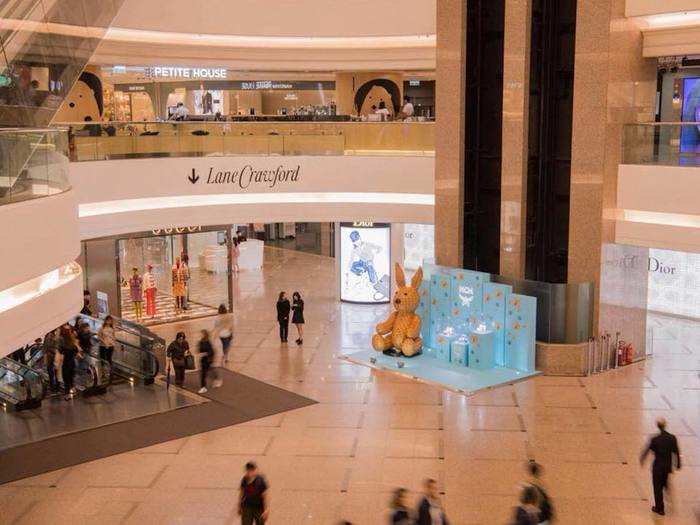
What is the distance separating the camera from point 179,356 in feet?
54.0

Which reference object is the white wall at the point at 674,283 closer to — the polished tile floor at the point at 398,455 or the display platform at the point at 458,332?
the polished tile floor at the point at 398,455

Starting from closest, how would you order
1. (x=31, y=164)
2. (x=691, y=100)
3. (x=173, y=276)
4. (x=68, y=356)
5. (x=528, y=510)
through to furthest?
(x=528, y=510)
(x=31, y=164)
(x=68, y=356)
(x=691, y=100)
(x=173, y=276)

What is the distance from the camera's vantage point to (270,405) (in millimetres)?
15391

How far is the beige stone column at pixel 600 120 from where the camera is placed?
1673 cm

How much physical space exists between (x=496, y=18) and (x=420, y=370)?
23.3 ft

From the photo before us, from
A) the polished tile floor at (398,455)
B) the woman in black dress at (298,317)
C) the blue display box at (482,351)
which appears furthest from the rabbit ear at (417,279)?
the woman in black dress at (298,317)

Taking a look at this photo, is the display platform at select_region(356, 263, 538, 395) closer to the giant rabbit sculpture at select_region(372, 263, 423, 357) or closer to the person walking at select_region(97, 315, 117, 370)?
the giant rabbit sculpture at select_region(372, 263, 423, 357)

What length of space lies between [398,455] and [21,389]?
6.52 metres

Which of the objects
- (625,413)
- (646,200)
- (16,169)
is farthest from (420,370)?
(16,169)

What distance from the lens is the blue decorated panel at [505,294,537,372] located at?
56.0 feet

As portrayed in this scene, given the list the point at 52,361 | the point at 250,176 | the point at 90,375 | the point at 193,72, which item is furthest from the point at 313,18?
the point at 52,361

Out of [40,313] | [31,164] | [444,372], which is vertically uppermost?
[31,164]

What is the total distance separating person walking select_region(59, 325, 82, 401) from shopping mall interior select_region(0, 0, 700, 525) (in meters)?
0.06

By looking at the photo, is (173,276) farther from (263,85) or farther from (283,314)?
(263,85)
